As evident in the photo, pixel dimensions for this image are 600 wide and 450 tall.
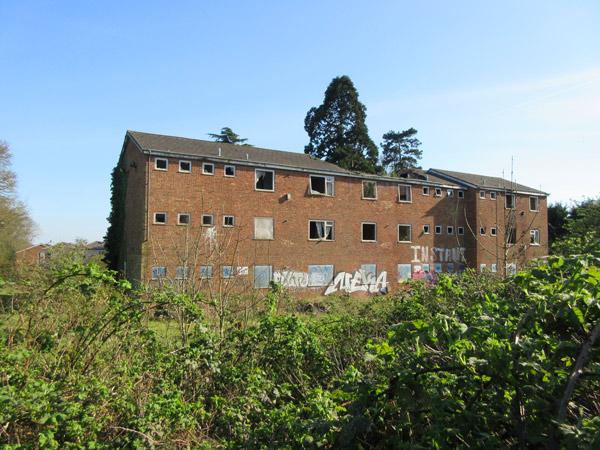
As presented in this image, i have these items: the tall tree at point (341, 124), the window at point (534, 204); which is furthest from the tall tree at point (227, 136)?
the window at point (534, 204)

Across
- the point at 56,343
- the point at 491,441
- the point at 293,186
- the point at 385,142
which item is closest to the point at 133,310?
the point at 56,343

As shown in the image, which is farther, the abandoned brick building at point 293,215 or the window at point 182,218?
the window at point 182,218

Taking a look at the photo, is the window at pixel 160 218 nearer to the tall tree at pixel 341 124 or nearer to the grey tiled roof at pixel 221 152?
the grey tiled roof at pixel 221 152

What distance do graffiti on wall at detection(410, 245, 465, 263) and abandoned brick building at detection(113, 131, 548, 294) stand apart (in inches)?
3.3

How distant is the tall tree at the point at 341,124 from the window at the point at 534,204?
17031 millimetres

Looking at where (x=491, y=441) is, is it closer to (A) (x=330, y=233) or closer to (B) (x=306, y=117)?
(A) (x=330, y=233)

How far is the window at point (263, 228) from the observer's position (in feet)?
76.4

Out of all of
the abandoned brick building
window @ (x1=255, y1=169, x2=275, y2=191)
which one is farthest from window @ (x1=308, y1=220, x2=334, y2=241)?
window @ (x1=255, y1=169, x2=275, y2=191)

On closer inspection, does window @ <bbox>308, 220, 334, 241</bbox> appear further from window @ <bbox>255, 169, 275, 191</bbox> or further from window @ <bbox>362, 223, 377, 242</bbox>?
window @ <bbox>255, 169, 275, 191</bbox>

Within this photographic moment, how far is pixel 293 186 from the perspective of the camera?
81.1ft

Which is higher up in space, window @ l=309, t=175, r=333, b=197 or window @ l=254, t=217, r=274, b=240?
window @ l=309, t=175, r=333, b=197

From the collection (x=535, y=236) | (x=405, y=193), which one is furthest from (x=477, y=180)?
(x=405, y=193)

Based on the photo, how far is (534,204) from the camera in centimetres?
3447

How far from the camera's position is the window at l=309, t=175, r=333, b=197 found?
26016 millimetres
